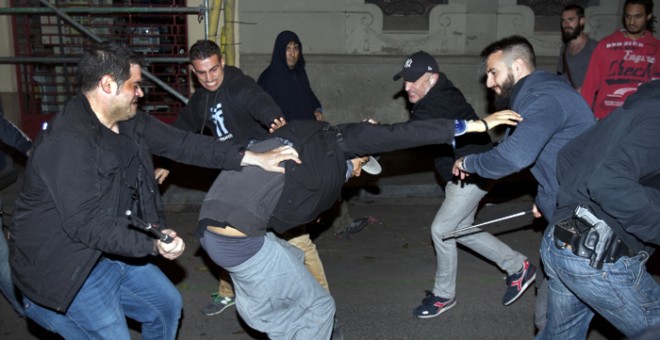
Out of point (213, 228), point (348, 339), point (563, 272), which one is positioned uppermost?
point (213, 228)

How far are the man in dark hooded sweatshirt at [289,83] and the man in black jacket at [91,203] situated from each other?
320 cm

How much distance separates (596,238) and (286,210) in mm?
1458

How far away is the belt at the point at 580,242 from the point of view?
303 cm

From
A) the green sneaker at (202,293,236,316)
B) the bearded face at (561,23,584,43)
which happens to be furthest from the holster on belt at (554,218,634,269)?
the bearded face at (561,23,584,43)

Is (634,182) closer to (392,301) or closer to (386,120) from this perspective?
(392,301)

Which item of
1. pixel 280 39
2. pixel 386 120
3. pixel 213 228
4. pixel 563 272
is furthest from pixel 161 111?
pixel 563 272

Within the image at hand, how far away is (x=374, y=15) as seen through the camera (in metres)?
10.8

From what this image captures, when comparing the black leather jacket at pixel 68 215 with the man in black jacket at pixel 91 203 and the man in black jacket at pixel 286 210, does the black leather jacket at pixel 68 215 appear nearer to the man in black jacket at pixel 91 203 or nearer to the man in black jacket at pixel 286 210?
the man in black jacket at pixel 91 203

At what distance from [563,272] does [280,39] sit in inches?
173

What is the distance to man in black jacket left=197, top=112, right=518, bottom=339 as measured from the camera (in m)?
3.21

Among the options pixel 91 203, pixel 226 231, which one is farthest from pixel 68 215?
pixel 226 231

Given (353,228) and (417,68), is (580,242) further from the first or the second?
(353,228)

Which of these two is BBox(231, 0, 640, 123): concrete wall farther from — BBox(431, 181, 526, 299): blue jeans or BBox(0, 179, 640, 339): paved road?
BBox(431, 181, 526, 299): blue jeans

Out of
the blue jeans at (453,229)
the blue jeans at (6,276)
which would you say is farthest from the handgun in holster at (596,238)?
the blue jeans at (6,276)
